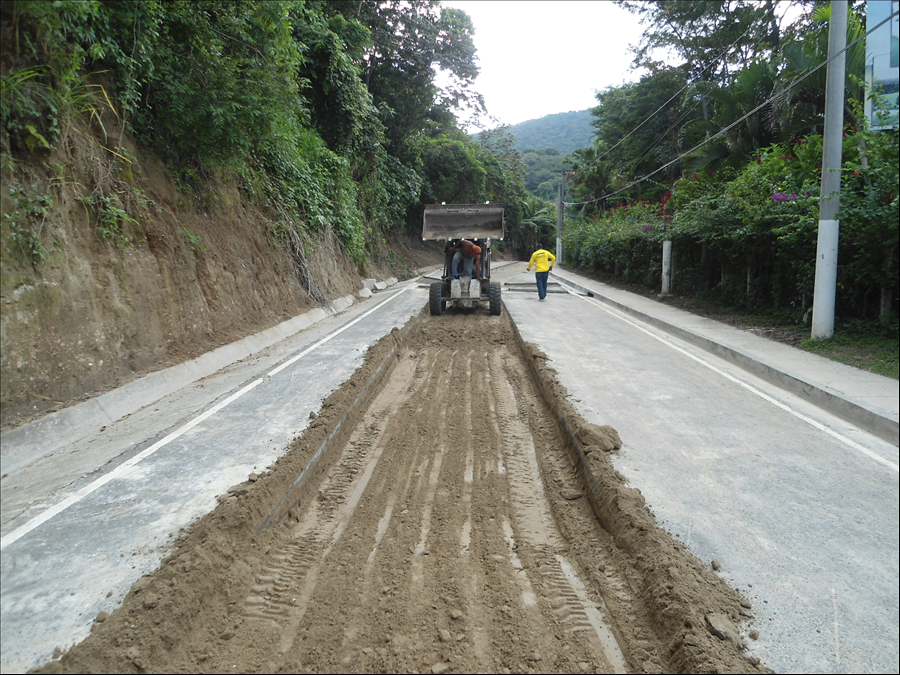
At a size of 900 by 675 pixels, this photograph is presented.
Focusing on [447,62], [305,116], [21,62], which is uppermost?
[447,62]

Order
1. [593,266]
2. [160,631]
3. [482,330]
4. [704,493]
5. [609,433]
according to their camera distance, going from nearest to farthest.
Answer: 1. [160,631]
2. [704,493]
3. [609,433]
4. [482,330]
5. [593,266]

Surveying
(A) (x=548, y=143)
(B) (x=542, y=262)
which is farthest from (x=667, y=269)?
(A) (x=548, y=143)

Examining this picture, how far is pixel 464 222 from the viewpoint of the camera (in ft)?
49.7

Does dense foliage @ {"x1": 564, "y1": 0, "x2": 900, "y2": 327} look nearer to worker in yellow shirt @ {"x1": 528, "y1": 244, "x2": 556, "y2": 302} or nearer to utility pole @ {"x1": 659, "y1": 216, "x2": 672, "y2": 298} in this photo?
utility pole @ {"x1": 659, "y1": 216, "x2": 672, "y2": 298}

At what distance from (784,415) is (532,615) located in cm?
429

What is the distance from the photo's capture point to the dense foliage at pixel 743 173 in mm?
2965

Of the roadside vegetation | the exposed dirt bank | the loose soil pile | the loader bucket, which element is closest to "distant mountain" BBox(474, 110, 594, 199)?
the roadside vegetation

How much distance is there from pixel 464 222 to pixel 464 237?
2.01ft

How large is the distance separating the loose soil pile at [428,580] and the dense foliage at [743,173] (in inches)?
75.2

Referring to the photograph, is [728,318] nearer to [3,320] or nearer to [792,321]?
[792,321]

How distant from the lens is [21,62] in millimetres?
6898

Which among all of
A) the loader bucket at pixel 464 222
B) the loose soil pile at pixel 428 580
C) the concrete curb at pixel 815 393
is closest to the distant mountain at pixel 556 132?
the loader bucket at pixel 464 222

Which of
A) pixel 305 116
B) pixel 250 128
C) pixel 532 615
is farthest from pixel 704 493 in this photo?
pixel 305 116

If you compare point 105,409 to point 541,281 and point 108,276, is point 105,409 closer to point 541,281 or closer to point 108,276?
point 108,276
